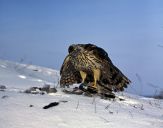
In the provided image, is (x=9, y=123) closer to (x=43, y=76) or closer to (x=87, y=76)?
(x=87, y=76)

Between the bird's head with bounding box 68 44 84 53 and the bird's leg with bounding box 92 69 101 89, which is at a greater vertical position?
the bird's head with bounding box 68 44 84 53

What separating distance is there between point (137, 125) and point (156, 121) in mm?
350

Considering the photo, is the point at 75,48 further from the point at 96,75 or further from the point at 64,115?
the point at 64,115

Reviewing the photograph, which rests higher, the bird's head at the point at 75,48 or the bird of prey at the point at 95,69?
the bird's head at the point at 75,48

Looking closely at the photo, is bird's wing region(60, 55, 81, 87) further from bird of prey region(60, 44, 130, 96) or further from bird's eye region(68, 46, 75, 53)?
bird's eye region(68, 46, 75, 53)

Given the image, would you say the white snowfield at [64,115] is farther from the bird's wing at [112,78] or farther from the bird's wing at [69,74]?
the bird's wing at [69,74]

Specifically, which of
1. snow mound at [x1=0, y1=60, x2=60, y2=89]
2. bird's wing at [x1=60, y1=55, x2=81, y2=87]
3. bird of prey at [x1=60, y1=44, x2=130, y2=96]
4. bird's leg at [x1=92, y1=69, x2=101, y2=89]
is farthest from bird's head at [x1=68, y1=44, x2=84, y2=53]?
snow mound at [x1=0, y1=60, x2=60, y2=89]

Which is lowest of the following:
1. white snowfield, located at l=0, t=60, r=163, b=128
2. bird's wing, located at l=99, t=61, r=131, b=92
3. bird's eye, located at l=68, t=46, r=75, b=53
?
white snowfield, located at l=0, t=60, r=163, b=128

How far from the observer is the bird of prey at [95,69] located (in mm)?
5426

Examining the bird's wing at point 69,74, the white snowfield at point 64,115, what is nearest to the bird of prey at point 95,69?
the bird's wing at point 69,74

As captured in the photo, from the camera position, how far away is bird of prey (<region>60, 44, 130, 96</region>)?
5426 mm

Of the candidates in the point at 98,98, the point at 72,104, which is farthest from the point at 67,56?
the point at 72,104

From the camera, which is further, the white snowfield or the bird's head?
the bird's head

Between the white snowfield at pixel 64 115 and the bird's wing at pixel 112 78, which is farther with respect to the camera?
the bird's wing at pixel 112 78
